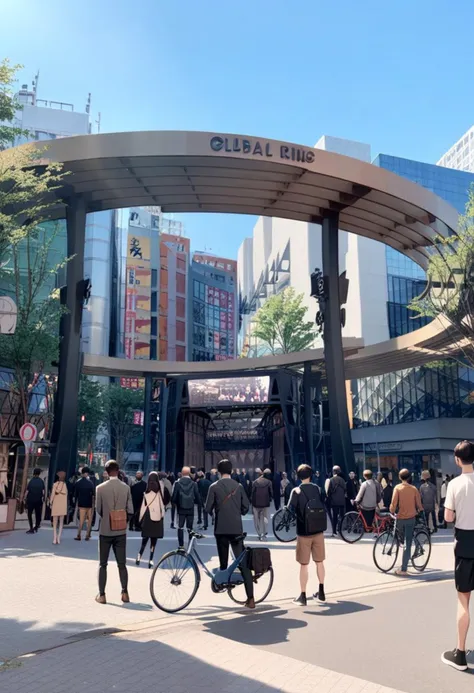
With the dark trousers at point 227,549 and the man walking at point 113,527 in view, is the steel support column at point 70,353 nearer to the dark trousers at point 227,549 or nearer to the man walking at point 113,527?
the man walking at point 113,527

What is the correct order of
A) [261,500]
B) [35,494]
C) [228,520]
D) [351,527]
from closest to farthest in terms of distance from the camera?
[228,520]
[351,527]
[261,500]
[35,494]

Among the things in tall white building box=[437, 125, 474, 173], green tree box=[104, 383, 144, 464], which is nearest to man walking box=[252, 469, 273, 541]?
green tree box=[104, 383, 144, 464]

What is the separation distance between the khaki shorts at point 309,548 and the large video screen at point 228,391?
76.6 ft

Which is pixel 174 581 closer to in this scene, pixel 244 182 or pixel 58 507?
pixel 58 507

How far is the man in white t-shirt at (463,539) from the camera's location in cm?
535

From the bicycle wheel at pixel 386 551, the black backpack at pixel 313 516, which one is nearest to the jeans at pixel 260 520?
the bicycle wheel at pixel 386 551

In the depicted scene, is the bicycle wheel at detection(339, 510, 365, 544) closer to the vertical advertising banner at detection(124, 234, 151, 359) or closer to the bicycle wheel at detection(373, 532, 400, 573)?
the bicycle wheel at detection(373, 532, 400, 573)

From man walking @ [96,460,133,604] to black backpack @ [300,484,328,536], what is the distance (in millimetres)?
2202

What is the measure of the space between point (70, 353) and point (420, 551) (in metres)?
13.8

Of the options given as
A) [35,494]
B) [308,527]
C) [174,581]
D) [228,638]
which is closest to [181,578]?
[174,581]

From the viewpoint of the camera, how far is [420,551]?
11.1m

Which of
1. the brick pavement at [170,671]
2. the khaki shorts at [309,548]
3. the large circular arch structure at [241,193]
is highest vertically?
the large circular arch structure at [241,193]

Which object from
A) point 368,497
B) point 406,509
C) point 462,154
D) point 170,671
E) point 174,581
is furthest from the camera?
point 462,154

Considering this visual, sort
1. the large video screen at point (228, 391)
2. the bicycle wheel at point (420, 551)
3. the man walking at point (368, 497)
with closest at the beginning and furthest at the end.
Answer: the bicycle wheel at point (420, 551)
the man walking at point (368, 497)
the large video screen at point (228, 391)
